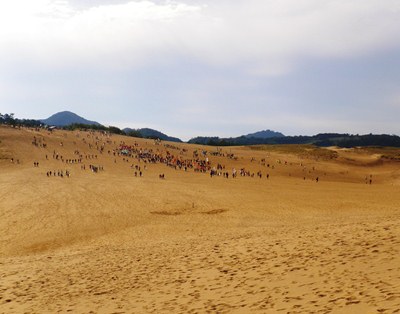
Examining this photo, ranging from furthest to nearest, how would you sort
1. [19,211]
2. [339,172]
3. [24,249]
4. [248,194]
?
[339,172]
[248,194]
[19,211]
[24,249]

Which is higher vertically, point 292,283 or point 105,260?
point 292,283

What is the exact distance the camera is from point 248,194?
126 ft

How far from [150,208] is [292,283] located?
2235 cm

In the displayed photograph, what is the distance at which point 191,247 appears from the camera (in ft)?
54.0

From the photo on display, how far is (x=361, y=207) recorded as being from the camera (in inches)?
1207

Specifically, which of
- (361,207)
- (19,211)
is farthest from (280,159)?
(19,211)

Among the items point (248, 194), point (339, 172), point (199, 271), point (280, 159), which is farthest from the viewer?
point (280, 159)

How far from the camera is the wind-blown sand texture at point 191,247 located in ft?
30.1

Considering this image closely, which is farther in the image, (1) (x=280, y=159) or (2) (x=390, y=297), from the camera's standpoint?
(1) (x=280, y=159)

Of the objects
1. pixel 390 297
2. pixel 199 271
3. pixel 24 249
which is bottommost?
pixel 24 249

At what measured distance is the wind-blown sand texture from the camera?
918cm

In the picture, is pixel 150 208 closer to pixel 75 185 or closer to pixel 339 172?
pixel 75 185

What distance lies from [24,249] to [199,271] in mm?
12151

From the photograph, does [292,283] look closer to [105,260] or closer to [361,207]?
[105,260]
